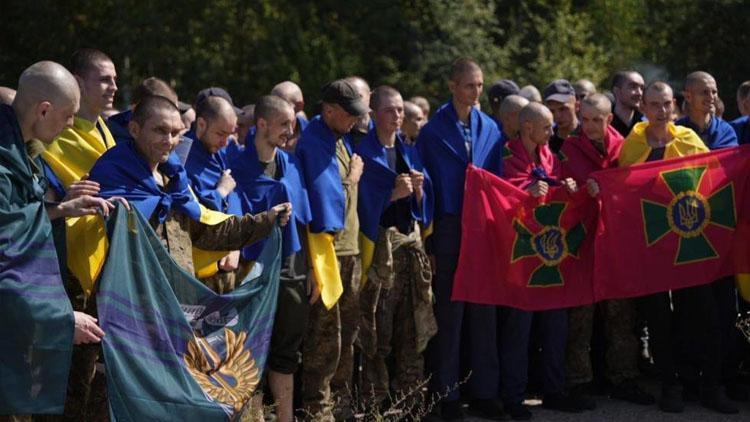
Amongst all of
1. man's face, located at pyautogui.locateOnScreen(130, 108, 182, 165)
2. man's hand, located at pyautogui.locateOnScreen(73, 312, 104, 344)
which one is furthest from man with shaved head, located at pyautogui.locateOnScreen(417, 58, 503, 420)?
man's hand, located at pyautogui.locateOnScreen(73, 312, 104, 344)

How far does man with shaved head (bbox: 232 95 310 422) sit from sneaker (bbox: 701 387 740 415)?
309 centimetres

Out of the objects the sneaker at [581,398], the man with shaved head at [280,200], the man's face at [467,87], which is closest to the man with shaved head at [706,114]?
the man's face at [467,87]

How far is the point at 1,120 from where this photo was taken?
5.46 metres

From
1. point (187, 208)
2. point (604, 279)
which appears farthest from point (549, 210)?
point (187, 208)

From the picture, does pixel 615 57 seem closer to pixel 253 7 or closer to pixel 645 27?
pixel 645 27

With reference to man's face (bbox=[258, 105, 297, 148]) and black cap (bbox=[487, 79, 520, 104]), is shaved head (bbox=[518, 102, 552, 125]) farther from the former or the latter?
man's face (bbox=[258, 105, 297, 148])

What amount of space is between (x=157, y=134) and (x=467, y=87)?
308 centimetres

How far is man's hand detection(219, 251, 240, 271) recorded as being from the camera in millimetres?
7223

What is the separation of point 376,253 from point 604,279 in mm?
1771

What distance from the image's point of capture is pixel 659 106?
898 cm

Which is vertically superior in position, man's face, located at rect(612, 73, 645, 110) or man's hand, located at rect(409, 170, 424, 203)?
man's face, located at rect(612, 73, 645, 110)

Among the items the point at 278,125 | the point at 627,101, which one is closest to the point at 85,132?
the point at 278,125

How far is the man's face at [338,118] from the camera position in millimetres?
8000

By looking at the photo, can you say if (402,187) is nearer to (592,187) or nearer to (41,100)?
(592,187)
